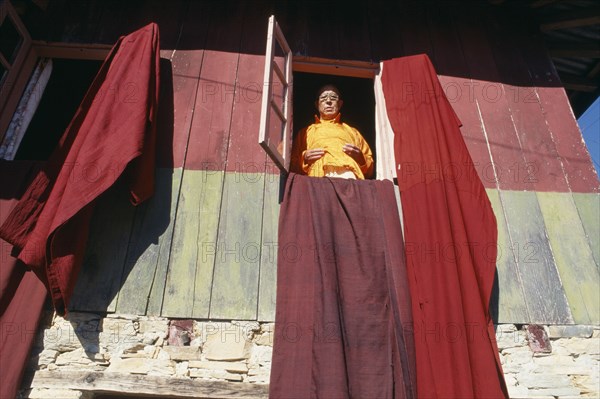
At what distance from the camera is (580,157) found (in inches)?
142

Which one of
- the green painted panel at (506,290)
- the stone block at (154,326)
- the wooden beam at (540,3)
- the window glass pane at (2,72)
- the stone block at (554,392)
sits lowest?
the stone block at (554,392)

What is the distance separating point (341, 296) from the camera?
8.98 ft

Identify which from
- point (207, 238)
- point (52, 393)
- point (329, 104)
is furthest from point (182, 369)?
point (329, 104)

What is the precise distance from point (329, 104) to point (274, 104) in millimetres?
1146

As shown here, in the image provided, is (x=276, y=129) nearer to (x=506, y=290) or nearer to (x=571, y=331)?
(x=506, y=290)

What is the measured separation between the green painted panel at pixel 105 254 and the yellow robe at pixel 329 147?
1.40 metres

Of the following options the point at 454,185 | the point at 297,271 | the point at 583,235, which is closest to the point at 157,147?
the point at 297,271

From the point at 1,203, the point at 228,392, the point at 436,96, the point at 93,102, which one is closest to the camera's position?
the point at 228,392

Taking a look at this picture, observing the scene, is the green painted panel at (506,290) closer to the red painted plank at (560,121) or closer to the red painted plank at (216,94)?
the red painted plank at (560,121)

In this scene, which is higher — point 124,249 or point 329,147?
point 329,147

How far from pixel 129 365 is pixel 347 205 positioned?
5.36 feet

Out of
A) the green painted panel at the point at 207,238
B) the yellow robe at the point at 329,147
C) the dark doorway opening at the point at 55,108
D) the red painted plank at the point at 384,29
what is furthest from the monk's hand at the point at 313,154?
the dark doorway opening at the point at 55,108

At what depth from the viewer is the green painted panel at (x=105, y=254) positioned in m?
2.82

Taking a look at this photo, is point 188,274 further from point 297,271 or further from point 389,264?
point 389,264
